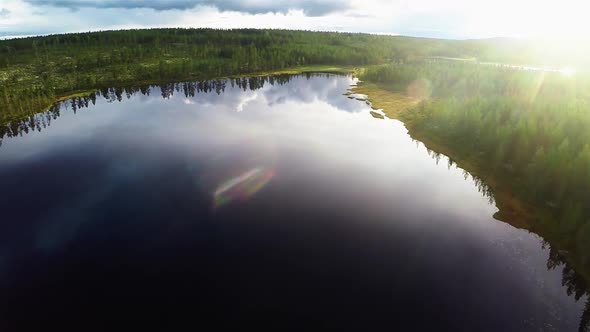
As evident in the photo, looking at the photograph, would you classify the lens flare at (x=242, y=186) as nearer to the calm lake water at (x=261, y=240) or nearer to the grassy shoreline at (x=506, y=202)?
the calm lake water at (x=261, y=240)

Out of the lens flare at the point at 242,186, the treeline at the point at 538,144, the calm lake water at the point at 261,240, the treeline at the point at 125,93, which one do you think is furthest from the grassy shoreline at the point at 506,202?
the treeline at the point at 125,93

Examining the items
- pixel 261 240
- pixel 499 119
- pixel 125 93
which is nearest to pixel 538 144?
pixel 499 119

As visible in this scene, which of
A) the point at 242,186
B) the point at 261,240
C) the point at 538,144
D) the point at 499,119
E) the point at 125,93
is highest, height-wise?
the point at 499,119

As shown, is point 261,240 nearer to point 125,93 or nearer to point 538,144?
point 538,144

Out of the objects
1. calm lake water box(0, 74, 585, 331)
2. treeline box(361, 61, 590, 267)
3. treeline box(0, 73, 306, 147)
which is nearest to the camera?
calm lake water box(0, 74, 585, 331)

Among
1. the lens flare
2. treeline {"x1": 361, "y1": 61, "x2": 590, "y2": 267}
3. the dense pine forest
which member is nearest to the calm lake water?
the lens flare

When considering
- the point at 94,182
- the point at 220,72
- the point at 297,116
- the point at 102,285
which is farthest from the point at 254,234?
the point at 220,72

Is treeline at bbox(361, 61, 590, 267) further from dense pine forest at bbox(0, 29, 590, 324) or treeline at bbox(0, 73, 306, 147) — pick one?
treeline at bbox(0, 73, 306, 147)

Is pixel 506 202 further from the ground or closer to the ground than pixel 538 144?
closer to the ground
